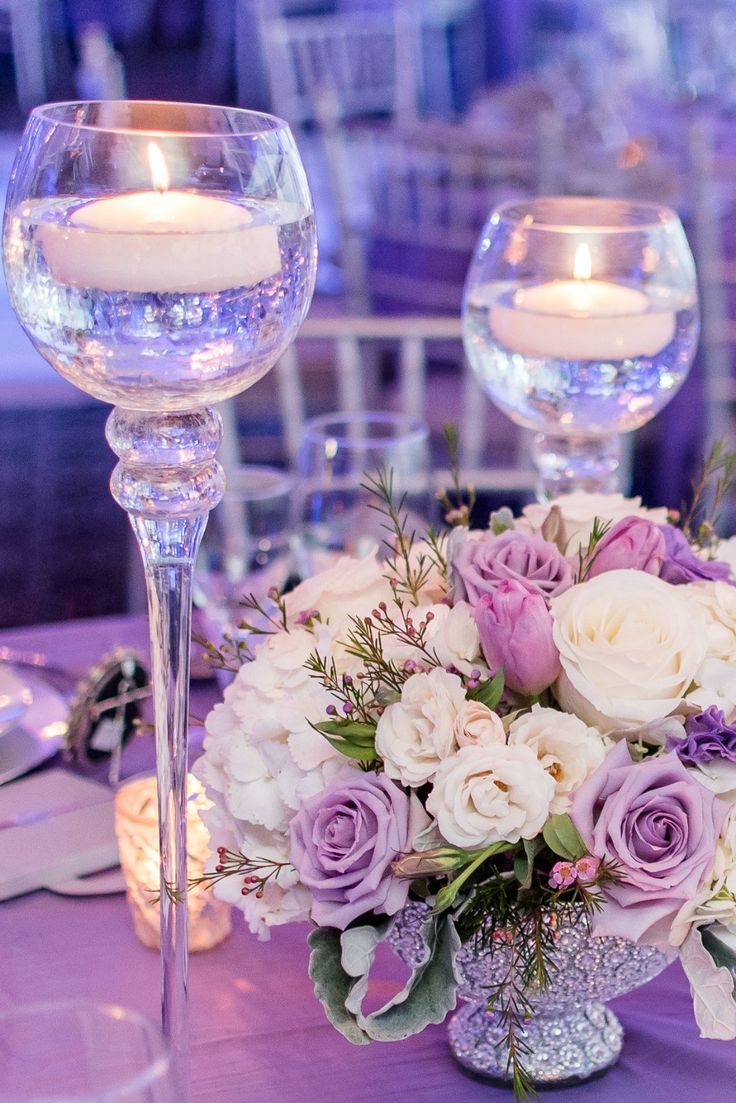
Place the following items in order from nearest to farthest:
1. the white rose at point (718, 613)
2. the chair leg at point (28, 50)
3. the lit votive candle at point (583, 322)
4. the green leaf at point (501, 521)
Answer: the white rose at point (718, 613)
the green leaf at point (501, 521)
the lit votive candle at point (583, 322)
the chair leg at point (28, 50)

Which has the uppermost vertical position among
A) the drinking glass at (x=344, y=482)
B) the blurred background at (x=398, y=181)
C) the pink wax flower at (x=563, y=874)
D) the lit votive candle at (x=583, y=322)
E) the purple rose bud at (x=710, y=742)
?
the lit votive candle at (x=583, y=322)

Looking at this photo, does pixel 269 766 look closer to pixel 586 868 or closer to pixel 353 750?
pixel 353 750

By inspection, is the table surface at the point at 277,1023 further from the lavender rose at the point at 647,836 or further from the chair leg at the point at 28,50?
the chair leg at the point at 28,50

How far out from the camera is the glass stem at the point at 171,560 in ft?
2.05

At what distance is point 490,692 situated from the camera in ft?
2.16

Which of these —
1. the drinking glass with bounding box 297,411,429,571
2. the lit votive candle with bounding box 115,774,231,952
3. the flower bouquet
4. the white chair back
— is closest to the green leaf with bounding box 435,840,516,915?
the flower bouquet

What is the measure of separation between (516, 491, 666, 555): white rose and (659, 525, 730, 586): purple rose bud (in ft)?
0.04

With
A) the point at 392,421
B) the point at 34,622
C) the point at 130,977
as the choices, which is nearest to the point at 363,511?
the point at 392,421

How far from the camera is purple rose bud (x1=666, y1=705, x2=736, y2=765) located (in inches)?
25.5

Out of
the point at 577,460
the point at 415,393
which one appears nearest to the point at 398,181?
the point at 415,393

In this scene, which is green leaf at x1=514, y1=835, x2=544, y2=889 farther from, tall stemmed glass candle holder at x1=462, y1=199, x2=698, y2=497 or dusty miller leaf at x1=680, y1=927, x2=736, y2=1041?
tall stemmed glass candle holder at x1=462, y1=199, x2=698, y2=497

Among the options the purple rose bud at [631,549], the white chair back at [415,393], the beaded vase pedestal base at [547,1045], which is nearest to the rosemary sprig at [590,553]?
the purple rose bud at [631,549]

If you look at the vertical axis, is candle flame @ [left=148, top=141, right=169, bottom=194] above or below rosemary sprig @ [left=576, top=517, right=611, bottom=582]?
above

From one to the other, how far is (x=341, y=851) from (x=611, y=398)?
0.45m
